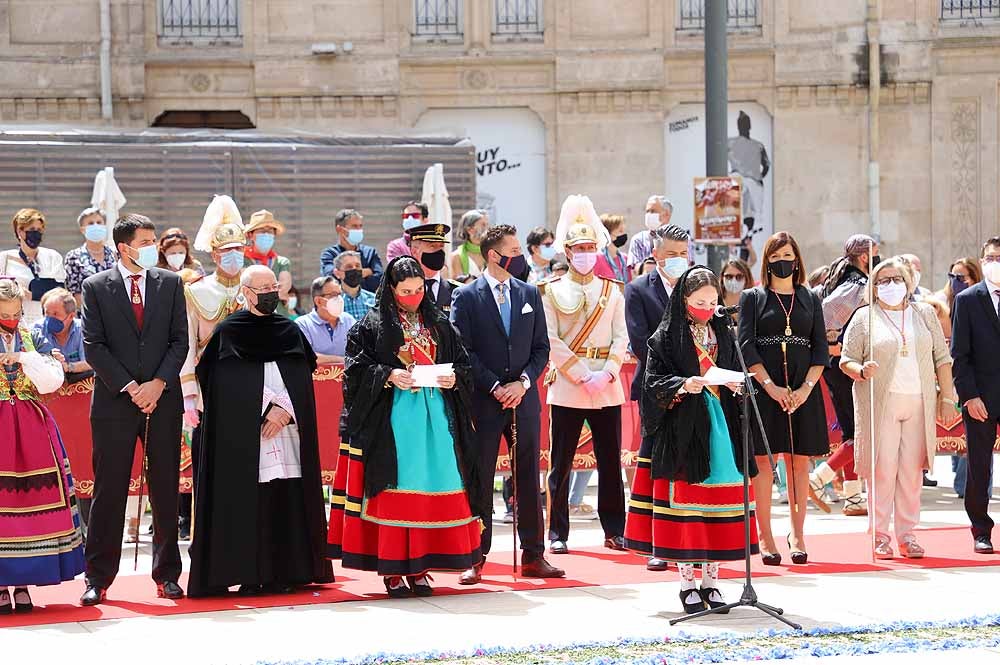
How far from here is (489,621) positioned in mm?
8828

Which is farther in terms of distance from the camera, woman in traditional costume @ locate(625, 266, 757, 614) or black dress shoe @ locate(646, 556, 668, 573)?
black dress shoe @ locate(646, 556, 668, 573)

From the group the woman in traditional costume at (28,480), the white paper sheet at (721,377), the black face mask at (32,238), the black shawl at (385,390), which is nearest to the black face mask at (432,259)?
the black shawl at (385,390)

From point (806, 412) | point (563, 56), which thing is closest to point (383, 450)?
point (806, 412)

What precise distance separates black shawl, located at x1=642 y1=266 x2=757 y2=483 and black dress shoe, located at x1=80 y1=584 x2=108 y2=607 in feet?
10.7

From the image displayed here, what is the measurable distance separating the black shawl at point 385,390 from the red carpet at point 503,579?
2.37 ft

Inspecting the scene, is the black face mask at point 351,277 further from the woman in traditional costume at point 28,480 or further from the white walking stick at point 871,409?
the woman in traditional costume at point 28,480

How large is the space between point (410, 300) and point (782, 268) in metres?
2.68

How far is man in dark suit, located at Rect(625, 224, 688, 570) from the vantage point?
436 inches

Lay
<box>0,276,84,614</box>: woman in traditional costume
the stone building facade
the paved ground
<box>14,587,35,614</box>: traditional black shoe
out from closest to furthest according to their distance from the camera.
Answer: the paved ground → <box>0,276,84,614</box>: woman in traditional costume → <box>14,587,35,614</box>: traditional black shoe → the stone building facade

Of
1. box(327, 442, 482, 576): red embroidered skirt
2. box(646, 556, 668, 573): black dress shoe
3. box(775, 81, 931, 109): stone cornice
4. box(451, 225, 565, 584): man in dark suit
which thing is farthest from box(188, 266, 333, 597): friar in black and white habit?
box(775, 81, 931, 109): stone cornice

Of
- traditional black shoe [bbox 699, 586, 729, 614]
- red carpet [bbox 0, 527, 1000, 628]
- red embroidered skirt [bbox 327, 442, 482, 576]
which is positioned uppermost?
red embroidered skirt [bbox 327, 442, 482, 576]

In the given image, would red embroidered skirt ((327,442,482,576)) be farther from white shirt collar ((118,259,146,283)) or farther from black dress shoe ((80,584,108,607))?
white shirt collar ((118,259,146,283))

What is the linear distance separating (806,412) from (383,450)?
9.96 ft

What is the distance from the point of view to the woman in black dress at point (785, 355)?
1081 centimetres
